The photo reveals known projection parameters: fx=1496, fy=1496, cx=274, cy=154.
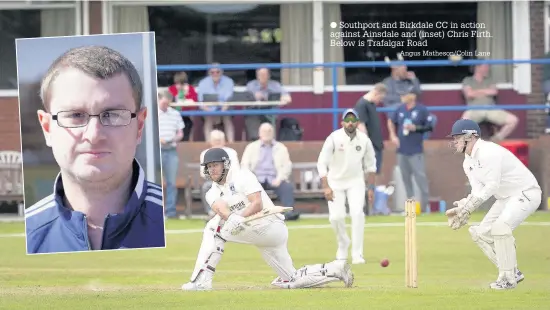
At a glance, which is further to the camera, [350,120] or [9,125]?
[9,125]

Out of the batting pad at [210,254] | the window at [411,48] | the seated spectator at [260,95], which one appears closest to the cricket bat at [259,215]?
the batting pad at [210,254]

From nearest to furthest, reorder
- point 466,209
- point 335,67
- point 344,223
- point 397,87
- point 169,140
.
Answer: point 466,209, point 344,223, point 169,140, point 397,87, point 335,67

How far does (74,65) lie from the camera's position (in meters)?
15.7

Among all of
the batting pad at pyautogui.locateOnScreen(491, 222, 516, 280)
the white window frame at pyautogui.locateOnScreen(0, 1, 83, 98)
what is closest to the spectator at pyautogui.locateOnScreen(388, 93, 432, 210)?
the white window frame at pyautogui.locateOnScreen(0, 1, 83, 98)

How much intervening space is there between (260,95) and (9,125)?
4.68 meters

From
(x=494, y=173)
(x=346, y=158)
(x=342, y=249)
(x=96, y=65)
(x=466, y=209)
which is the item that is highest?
(x=96, y=65)

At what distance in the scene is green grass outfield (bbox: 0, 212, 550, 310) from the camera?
15.0 metres

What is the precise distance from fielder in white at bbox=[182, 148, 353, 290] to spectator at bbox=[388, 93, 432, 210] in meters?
9.26

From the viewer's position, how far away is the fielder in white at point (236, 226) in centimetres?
1606

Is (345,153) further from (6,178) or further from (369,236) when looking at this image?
(6,178)

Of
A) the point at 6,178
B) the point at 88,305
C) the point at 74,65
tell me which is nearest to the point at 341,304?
the point at 88,305

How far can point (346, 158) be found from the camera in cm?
2048

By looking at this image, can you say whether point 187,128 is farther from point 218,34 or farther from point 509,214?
point 509,214

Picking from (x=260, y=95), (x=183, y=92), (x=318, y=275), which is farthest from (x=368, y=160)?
(x=183, y=92)
